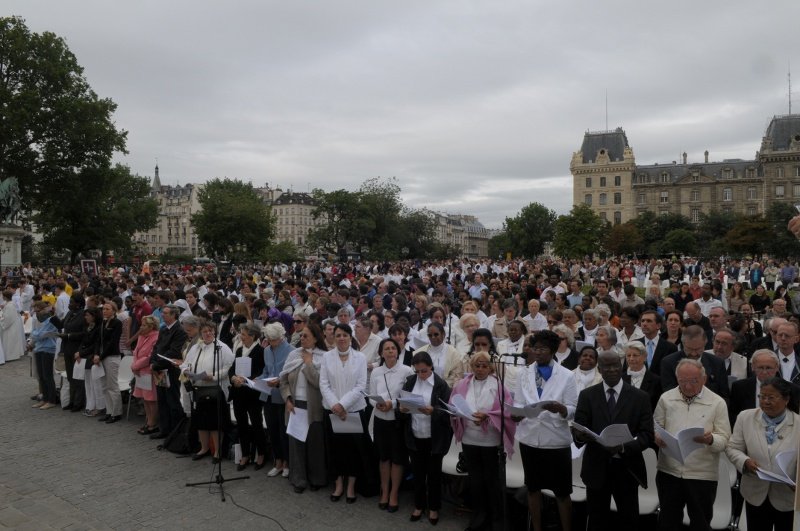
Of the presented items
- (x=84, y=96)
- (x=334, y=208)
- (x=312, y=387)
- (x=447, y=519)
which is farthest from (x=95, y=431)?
(x=334, y=208)

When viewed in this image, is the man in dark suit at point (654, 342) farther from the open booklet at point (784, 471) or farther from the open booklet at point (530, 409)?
the open booklet at point (784, 471)

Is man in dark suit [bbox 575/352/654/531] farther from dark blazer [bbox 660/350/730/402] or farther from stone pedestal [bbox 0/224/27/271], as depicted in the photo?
stone pedestal [bbox 0/224/27/271]

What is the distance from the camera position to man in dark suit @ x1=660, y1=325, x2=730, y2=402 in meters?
5.62

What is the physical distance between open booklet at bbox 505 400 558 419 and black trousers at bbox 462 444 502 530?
2.08 feet

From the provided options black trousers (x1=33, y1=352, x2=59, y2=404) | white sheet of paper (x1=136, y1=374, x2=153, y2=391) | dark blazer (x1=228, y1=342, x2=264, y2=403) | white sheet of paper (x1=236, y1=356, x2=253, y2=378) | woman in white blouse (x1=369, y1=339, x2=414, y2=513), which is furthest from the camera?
black trousers (x1=33, y1=352, x2=59, y2=404)

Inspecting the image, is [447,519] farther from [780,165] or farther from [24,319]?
[780,165]

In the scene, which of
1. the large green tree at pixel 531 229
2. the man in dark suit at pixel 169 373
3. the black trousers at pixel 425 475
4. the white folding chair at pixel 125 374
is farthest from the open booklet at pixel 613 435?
the large green tree at pixel 531 229

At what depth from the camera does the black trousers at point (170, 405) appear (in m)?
8.41

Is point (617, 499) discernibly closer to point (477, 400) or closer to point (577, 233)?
point (477, 400)

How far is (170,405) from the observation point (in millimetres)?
8508

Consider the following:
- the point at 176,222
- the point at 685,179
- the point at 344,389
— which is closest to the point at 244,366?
the point at 344,389

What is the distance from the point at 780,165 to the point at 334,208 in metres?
74.7

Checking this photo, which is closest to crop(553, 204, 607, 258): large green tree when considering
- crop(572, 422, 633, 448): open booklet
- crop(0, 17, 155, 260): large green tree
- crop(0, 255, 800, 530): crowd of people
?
crop(0, 17, 155, 260): large green tree

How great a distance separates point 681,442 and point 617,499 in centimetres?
86
